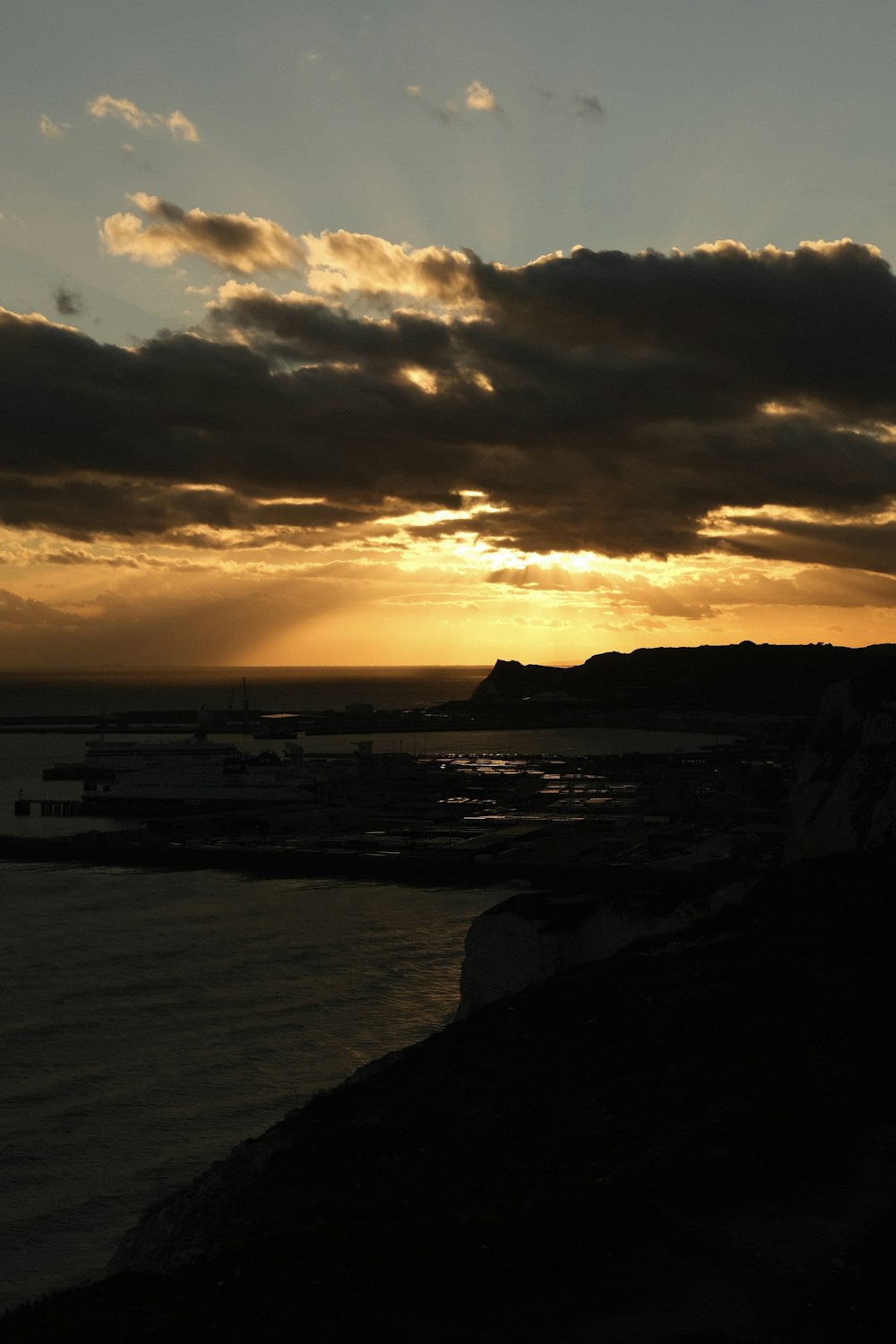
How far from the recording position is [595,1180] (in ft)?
34.0

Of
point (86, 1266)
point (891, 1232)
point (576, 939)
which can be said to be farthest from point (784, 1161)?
point (576, 939)

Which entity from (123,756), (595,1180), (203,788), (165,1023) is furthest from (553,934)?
(123,756)

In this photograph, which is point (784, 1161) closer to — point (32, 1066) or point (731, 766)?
point (32, 1066)

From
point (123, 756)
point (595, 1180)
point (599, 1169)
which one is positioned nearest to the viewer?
point (595, 1180)

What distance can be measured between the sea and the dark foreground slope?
14.2 feet

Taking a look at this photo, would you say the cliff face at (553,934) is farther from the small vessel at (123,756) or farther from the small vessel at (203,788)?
the small vessel at (123,756)

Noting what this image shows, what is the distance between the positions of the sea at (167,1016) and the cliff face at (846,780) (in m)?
11.0

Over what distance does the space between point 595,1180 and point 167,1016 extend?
1954cm

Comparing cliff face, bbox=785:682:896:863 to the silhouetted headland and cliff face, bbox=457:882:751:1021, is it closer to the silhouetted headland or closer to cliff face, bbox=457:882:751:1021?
cliff face, bbox=457:882:751:1021

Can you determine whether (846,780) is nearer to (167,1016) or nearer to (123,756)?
(167,1016)

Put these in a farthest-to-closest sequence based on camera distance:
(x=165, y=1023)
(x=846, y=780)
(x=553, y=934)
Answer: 1. (x=846, y=780)
2. (x=165, y=1023)
3. (x=553, y=934)

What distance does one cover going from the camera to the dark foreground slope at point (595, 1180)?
8.22 meters

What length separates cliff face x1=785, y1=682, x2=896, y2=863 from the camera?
30.7 metres

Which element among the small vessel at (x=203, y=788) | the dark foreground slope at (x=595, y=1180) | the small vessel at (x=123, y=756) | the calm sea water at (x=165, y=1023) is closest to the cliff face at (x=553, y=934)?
the calm sea water at (x=165, y=1023)
